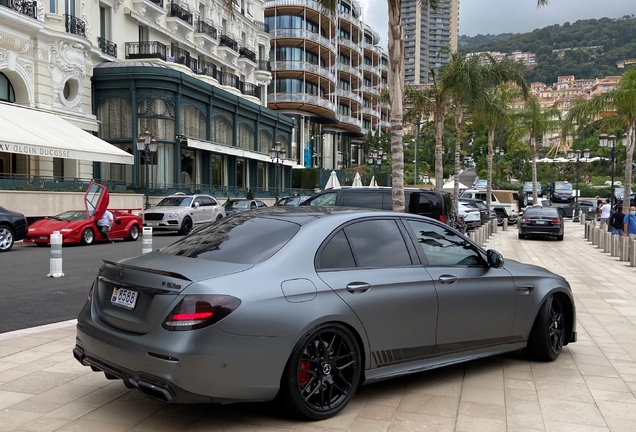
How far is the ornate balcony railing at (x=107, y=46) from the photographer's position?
33.4 m

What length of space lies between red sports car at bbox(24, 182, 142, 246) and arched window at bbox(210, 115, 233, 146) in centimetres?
2046

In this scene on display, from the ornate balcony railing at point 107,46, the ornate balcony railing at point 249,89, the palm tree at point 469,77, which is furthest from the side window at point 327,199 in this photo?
the ornate balcony railing at point 249,89

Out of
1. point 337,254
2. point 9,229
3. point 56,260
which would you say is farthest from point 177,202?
point 337,254

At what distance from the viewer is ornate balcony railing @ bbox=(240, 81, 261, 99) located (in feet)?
158

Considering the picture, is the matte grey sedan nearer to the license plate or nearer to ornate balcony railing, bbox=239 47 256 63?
the license plate

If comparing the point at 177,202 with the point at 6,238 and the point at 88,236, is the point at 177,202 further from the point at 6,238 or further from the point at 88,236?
the point at 6,238

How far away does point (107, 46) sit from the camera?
111 feet

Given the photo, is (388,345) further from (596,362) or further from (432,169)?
(432,169)

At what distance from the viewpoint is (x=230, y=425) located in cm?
431

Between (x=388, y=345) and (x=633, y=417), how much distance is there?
1960 millimetres

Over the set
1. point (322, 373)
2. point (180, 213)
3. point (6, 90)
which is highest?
point (6, 90)

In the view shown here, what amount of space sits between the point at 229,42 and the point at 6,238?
1280 inches

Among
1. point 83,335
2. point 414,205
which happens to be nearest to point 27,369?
point 83,335

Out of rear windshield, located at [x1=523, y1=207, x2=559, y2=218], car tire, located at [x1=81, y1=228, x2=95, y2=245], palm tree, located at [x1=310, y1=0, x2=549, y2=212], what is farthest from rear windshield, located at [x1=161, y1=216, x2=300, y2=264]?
rear windshield, located at [x1=523, y1=207, x2=559, y2=218]
